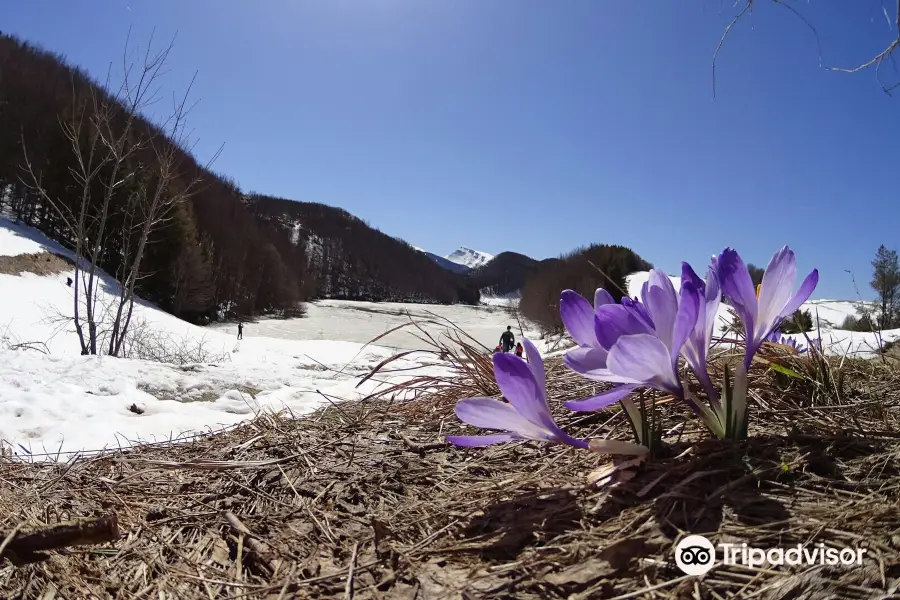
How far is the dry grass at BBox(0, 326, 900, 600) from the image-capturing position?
0.55 meters

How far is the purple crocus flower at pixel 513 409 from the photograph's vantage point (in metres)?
0.67

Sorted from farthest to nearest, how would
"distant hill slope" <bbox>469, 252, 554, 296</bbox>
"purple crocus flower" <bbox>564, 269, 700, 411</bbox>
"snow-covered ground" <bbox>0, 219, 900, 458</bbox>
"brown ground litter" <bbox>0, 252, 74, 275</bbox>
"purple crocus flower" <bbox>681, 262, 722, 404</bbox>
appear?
"distant hill slope" <bbox>469, 252, 554, 296</bbox> → "brown ground litter" <bbox>0, 252, 74, 275</bbox> → "snow-covered ground" <bbox>0, 219, 900, 458</bbox> → "purple crocus flower" <bbox>681, 262, 722, 404</bbox> → "purple crocus flower" <bbox>564, 269, 700, 411</bbox>

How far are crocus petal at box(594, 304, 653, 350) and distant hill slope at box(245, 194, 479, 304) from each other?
68.3 meters

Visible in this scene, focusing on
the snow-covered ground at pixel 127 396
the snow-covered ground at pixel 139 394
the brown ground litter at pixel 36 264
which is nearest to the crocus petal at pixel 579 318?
the snow-covered ground at pixel 139 394

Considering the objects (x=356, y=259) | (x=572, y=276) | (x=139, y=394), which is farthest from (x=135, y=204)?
(x=356, y=259)

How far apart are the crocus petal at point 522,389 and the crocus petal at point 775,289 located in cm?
39

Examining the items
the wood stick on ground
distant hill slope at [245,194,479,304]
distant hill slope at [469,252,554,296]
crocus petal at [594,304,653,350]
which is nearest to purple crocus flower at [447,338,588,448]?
crocus petal at [594,304,653,350]

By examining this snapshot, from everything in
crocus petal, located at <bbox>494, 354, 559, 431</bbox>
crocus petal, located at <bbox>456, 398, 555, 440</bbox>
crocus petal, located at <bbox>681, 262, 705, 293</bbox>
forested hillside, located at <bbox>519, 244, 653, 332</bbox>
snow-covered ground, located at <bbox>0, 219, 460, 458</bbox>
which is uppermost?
forested hillside, located at <bbox>519, 244, 653, 332</bbox>

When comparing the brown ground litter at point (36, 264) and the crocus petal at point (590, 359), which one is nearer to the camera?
the crocus petal at point (590, 359)

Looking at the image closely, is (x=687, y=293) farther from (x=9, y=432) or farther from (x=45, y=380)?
(x=45, y=380)

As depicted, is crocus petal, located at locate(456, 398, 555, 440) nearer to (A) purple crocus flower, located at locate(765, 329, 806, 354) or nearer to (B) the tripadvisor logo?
(B) the tripadvisor logo

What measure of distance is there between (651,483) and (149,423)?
3.24 m

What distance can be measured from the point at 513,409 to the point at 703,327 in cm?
33

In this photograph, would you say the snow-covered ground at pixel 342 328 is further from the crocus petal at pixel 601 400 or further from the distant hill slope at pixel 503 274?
the distant hill slope at pixel 503 274
